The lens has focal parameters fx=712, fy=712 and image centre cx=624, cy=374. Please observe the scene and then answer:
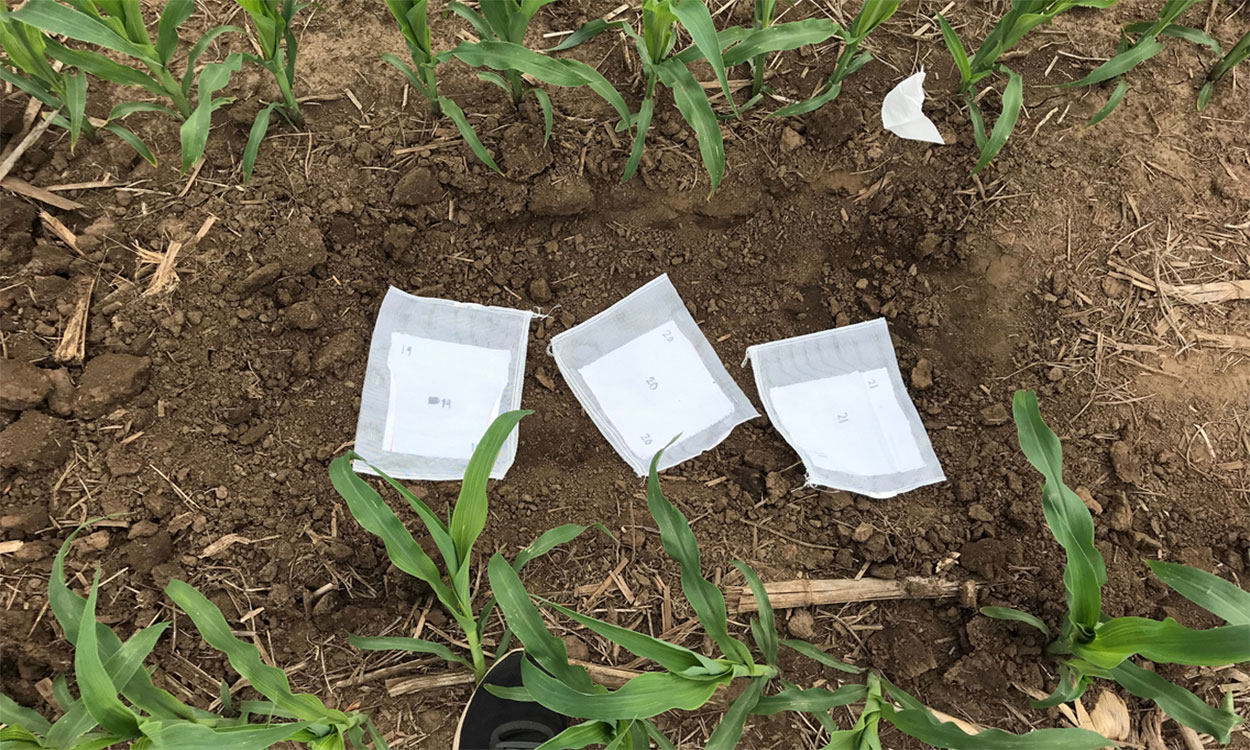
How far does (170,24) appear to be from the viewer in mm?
1188

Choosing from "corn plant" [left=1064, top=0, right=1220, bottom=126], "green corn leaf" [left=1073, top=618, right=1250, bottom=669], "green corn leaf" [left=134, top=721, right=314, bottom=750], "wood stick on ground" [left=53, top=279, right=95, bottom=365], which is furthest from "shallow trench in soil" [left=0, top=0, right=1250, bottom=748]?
"green corn leaf" [left=134, top=721, right=314, bottom=750]

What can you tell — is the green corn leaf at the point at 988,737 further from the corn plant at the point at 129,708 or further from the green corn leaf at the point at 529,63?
the green corn leaf at the point at 529,63

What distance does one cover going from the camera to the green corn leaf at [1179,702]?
0.98 metres

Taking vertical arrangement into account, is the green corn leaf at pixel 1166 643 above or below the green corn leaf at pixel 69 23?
below

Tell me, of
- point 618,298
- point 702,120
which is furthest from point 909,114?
point 618,298

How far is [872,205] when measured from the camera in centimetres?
149

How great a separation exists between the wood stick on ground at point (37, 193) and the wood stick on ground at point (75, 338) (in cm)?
20

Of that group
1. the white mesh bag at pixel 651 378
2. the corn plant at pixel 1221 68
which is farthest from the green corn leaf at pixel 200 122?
the corn plant at pixel 1221 68

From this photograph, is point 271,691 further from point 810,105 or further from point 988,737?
point 810,105

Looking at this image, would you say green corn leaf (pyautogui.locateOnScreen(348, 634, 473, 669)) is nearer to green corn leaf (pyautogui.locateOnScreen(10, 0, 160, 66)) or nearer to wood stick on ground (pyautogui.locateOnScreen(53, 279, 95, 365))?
wood stick on ground (pyautogui.locateOnScreen(53, 279, 95, 365))

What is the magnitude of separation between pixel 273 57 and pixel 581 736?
1.22 meters

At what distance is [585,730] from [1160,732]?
1021mm

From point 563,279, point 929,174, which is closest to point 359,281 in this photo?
point 563,279

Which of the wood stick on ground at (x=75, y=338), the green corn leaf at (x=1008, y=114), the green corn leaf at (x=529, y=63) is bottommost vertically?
the wood stick on ground at (x=75, y=338)
